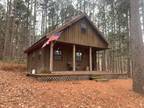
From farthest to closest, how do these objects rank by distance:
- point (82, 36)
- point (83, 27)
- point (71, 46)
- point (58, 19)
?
point (58, 19) < point (71, 46) < point (83, 27) < point (82, 36)

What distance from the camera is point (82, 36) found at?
16953mm

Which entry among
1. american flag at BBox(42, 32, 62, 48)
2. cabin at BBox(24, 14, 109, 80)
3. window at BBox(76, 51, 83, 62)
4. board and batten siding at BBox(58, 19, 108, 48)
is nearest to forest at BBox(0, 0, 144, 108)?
cabin at BBox(24, 14, 109, 80)

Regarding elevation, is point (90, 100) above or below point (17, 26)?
below

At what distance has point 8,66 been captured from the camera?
63.3 feet

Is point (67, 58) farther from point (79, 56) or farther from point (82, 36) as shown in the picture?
point (82, 36)

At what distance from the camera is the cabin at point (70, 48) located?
15608mm

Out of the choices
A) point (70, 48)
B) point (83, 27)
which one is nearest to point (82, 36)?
point (83, 27)

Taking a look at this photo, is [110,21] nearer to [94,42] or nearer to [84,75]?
[94,42]

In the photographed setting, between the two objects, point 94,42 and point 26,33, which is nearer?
point 94,42

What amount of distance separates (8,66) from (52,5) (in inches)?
639

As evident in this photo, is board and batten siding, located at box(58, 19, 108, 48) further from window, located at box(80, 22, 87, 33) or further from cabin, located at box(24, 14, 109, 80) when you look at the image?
window, located at box(80, 22, 87, 33)

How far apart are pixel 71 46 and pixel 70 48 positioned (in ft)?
0.83

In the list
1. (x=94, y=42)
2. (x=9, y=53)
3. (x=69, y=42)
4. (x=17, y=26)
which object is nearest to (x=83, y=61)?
(x=94, y=42)

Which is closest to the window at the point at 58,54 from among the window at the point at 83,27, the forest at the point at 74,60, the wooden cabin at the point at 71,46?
the wooden cabin at the point at 71,46
